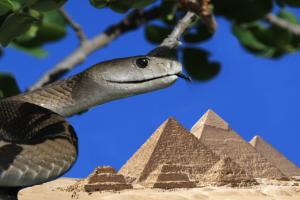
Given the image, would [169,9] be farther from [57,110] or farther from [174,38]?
[57,110]

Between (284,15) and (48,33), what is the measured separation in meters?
1.83

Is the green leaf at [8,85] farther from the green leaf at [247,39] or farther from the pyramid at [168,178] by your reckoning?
the pyramid at [168,178]

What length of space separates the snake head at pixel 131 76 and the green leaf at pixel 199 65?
1.22ft

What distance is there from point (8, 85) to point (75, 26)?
64cm

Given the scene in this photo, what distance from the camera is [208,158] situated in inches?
2389

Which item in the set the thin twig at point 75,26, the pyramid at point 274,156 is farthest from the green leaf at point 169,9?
the pyramid at point 274,156

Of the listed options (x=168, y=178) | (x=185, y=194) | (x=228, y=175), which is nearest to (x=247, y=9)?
(x=185, y=194)

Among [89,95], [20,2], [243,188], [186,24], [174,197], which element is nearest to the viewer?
[20,2]

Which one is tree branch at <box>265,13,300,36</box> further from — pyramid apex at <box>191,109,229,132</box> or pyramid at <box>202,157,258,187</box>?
pyramid apex at <box>191,109,229,132</box>

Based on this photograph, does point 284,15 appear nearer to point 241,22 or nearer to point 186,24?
point 241,22

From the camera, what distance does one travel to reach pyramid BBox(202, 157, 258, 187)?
57781 mm

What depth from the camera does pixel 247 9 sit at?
4430 mm

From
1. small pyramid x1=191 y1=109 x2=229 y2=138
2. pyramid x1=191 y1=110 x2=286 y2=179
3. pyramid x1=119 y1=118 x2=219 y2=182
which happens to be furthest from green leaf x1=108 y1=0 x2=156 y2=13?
small pyramid x1=191 y1=109 x2=229 y2=138

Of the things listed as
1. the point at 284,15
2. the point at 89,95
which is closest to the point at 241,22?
the point at 284,15
